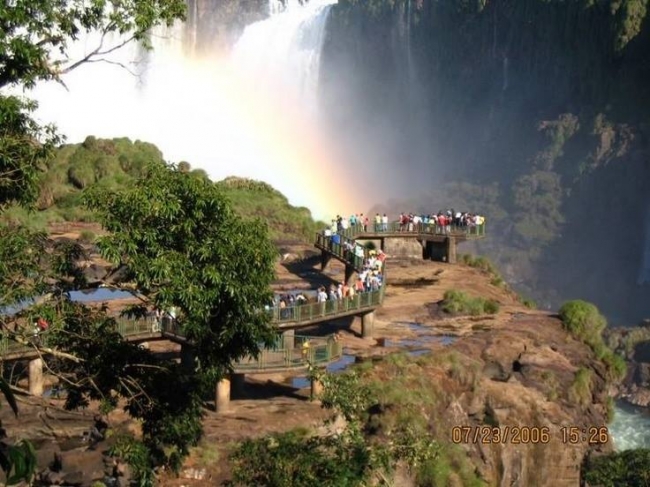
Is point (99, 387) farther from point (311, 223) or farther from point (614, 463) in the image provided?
point (311, 223)

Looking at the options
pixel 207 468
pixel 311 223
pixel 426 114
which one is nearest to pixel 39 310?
pixel 207 468

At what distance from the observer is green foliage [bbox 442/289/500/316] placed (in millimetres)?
37875

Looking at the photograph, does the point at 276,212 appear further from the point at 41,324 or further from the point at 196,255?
the point at 196,255

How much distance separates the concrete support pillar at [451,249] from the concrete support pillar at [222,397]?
25.0 metres

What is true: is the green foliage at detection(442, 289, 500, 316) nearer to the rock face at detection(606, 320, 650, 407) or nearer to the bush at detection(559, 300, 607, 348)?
the bush at detection(559, 300, 607, 348)

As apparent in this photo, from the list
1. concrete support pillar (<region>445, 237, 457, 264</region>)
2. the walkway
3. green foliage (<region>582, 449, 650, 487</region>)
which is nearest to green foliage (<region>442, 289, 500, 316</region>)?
the walkway

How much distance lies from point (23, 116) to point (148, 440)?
5.11m

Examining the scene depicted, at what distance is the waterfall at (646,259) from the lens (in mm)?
85812

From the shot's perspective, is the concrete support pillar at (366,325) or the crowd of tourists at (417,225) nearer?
the concrete support pillar at (366,325)

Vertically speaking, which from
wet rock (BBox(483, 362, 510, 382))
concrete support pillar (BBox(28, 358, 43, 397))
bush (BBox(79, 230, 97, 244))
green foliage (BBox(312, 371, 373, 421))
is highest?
bush (BBox(79, 230, 97, 244))

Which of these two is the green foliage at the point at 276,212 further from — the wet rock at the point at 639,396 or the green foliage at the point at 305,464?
the green foliage at the point at 305,464

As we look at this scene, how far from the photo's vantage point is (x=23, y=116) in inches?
554

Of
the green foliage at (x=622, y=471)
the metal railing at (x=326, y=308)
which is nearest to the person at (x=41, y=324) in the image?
the metal railing at (x=326, y=308)
